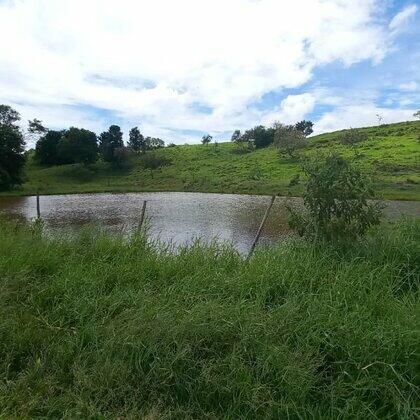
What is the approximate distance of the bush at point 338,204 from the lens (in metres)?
6.84

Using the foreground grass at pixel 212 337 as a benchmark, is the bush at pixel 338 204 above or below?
above

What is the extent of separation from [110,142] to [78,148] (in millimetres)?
6774

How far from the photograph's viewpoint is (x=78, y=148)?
79688mm

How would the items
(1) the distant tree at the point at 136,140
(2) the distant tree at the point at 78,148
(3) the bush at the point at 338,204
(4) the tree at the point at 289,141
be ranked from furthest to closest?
1. (1) the distant tree at the point at 136,140
2. (2) the distant tree at the point at 78,148
3. (4) the tree at the point at 289,141
4. (3) the bush at the point at 338,204

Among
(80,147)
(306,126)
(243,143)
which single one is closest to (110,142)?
(80,147)

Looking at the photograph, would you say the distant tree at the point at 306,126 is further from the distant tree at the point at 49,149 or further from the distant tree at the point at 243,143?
the distant tree at the point at 49,149

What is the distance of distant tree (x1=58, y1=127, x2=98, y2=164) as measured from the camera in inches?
3135

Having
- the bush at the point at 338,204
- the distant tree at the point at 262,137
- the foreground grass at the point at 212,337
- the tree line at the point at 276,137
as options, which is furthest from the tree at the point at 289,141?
the foreground grass at the point at 212,337

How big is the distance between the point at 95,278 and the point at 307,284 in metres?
2.97

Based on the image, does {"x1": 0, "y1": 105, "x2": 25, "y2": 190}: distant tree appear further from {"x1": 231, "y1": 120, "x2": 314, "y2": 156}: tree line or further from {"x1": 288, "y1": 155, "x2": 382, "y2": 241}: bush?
{"x1": 288, "y1": 155, "x2": 382, "y2": 241}: bush

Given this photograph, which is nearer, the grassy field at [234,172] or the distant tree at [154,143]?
the grassy field at [234,172]

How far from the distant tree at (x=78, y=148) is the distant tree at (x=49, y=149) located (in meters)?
2.28

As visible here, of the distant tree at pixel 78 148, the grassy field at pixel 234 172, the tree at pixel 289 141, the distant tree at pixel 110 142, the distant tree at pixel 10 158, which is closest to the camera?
the grassy field at pixel 234 172

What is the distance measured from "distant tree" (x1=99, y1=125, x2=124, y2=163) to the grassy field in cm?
212
